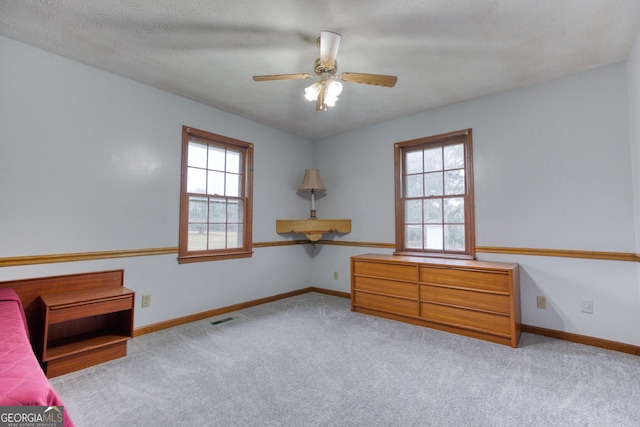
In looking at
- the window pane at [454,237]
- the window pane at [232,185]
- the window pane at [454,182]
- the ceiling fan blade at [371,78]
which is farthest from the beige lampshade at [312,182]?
the ceiling fan blade at [371,78]

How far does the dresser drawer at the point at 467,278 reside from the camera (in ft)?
9.20

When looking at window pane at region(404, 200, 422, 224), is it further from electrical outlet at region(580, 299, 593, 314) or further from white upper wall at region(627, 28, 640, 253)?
white upper wall at region(627, 28, 640, 253)

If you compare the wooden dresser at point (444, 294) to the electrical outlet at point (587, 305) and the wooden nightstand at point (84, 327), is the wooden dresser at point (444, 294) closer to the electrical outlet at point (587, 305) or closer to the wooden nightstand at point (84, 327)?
the electrical outlet at point (587, 305)

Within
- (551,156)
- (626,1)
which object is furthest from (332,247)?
(626,1)

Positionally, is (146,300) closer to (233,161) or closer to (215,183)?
(215,183)

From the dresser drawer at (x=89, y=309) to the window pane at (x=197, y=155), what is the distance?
169 cm

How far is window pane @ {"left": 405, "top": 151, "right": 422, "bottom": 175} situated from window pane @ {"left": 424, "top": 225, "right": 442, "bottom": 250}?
30.8 inches

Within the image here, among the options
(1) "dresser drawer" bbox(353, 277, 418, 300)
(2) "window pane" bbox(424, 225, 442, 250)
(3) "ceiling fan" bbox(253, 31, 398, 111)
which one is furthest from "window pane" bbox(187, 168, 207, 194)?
(2) "window pane" bbox(424, 225, 442, 250)

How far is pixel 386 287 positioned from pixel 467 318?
92 cm

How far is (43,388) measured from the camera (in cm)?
102

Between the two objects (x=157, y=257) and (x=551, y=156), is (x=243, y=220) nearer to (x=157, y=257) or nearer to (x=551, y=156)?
(x=157, y=257)

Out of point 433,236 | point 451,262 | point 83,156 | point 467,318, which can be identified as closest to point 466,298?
point 467,318

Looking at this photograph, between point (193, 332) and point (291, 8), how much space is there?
3.04 meters

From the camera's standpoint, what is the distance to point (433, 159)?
389cm
